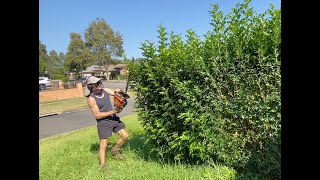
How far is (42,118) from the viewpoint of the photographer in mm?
15328

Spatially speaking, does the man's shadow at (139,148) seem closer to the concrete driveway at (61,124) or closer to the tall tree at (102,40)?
the concrete driveway at (61,124)

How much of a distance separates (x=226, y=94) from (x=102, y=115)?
7.82ft

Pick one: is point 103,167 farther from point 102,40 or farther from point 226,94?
point 102,40

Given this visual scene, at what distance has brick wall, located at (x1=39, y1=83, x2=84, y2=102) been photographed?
24.6 meters

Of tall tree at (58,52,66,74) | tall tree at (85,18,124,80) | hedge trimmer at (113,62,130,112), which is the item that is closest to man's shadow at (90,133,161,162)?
hedge trimmer at (113,62,130,112)

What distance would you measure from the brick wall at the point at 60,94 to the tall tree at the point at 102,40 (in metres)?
29.9

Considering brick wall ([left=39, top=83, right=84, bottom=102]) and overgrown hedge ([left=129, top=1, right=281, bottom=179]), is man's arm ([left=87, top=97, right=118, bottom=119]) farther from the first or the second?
brick wall ([left=39, top=83, right=84, bottom=102])

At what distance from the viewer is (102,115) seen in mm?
5223

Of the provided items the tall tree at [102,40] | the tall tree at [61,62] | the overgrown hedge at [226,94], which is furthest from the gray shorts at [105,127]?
the tall tree at [61,62]

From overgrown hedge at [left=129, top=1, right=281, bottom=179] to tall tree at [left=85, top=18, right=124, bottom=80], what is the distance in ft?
177

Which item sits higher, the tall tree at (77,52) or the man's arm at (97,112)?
the tall tree at (77,52)

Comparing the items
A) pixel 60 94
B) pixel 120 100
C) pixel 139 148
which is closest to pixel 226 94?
pixel 120 100

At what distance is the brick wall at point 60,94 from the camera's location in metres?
24.6

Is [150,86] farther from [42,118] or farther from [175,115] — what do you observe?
[42,118]
